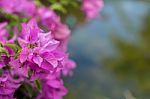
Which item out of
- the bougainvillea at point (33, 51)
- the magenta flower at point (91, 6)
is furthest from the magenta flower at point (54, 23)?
the magenta flower at point (91, 6)

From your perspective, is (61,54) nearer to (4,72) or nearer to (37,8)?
(4,72)

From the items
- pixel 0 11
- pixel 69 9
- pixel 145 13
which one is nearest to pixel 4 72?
pixel 0 11

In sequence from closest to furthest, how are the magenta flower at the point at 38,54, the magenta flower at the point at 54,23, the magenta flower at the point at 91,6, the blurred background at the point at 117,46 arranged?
1. the magenta flower at the point at 38,54
2. the magenta flower at the point at 54,23
3. the magenta flower at the point at 91,6
4. the blurred background at the point at 117,46

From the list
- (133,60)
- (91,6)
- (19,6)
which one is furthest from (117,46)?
(19,6)

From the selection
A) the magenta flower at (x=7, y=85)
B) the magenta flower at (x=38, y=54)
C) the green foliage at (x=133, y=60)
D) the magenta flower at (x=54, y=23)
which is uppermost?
the magenta flower at (x=38, y=54)

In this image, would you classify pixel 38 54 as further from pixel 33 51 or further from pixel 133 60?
pixel 133 60

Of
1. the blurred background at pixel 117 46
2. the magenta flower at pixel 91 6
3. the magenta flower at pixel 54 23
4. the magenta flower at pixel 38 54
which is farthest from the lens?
the blurred background at pixel 117 46

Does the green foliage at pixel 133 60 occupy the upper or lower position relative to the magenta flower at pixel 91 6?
lower

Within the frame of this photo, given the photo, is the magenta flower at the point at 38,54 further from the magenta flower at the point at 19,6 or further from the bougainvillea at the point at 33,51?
the magenta flower at the point at 19,6
